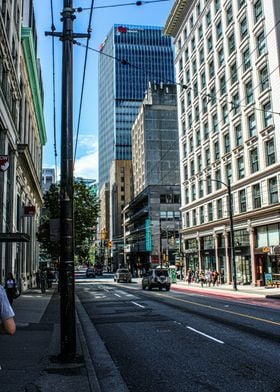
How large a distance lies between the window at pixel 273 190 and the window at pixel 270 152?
60.5 inches

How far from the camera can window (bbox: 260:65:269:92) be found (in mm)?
37000

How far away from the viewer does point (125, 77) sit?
6255 inches

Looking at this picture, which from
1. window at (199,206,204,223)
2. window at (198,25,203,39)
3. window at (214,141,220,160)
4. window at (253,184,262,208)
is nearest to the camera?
window at (253,184,262,208)

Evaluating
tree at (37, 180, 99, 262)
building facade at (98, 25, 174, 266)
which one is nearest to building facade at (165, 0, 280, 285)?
tree at (37, 180, 99, 262)

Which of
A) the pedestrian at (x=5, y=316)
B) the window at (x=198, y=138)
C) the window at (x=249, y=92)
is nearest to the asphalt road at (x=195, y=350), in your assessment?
the pedestrian at (x=5, y=316)

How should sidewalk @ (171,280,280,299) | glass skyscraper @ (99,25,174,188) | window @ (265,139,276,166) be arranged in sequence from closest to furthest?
1. sidewalk @ (171,280,280,299)
2. window @ (265,139,276,166)
3. glass skyscraper @ (99,25,174,188)

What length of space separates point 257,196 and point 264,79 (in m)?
10.3

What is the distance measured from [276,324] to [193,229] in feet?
134

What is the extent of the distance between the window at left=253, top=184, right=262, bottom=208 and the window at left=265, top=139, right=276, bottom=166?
2.61 metres

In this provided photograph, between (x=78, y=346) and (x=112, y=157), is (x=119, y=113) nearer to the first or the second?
(x=112, y=157)

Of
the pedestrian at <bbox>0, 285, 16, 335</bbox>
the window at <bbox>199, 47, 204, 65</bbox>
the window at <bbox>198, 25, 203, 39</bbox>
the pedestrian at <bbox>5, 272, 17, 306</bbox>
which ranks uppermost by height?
the window at <bbox>198, 25, 203, 39</bbox>

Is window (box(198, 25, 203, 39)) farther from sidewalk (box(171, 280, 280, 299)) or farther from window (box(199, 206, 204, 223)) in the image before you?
sidewalk (box(171, 280, 280, 299))

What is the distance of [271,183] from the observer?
3609cm

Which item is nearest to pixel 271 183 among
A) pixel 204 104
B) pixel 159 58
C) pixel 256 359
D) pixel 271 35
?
pixel 271 35
